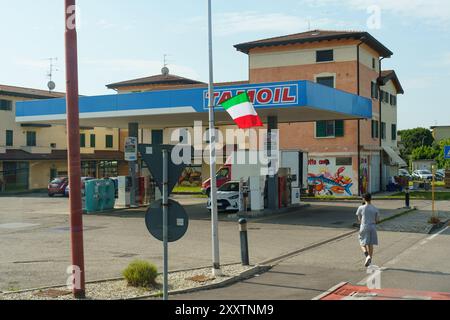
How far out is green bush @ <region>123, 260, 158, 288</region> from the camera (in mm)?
10414

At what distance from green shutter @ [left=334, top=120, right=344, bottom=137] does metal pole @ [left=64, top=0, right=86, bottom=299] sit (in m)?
31.5

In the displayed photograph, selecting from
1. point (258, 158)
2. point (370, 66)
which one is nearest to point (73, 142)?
point (258, 158)

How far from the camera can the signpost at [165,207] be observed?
7.61m

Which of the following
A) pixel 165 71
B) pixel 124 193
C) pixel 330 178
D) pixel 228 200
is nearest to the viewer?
pixel 228 200

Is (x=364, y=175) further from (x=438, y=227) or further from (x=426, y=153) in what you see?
(x=426, y=153)

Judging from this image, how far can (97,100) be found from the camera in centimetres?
2736

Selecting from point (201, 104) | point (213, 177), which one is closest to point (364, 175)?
point (201, 104)

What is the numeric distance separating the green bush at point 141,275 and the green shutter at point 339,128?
3047 cm

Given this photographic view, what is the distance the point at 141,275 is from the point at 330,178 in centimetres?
3024

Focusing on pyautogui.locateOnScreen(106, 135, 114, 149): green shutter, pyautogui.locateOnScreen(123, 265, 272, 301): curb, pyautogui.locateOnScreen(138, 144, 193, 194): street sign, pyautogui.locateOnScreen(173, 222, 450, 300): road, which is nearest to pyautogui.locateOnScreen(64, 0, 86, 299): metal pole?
pyautogui.locateOnScreen(123, 265, 272, 301): curb

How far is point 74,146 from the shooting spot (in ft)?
30.8

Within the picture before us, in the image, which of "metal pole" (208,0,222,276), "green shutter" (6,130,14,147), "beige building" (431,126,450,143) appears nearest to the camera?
"metal pole" (208,0,222,276)

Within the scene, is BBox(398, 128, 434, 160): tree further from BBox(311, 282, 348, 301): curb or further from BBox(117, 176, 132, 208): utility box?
BBox(311, 282, 348, 301): curb
